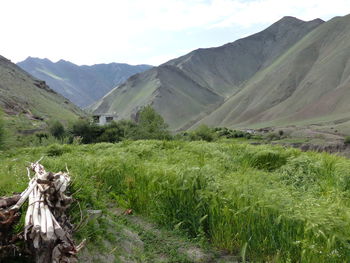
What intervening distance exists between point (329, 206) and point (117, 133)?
61.0 metres

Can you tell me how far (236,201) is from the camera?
20.8ft

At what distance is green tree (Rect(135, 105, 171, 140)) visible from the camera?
62000 millimetres

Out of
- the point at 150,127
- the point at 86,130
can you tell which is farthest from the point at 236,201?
the point at 86,130

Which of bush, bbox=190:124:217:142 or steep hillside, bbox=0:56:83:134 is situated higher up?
steep hillside, bbox=0:56:83:134

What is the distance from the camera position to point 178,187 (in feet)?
23.5

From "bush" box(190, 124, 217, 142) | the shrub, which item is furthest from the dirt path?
"bush" box(190, 124, 217, 142)

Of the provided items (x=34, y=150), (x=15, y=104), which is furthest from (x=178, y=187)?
(x=15, y=104)

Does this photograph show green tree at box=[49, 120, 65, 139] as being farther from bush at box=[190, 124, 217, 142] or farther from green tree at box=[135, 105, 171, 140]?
bush at box=[190, 124, 217, 142]

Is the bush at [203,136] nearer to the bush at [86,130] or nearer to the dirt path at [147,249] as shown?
the bush at [86,130]

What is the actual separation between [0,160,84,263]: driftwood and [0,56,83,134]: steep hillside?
84.9 m

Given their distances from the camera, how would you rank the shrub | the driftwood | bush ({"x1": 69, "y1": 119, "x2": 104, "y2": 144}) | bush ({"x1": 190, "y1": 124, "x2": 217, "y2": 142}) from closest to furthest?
1. the driftwood
2. the shrub
3. bush ({"x1": 190, "y1": 124, "x2": 217, "y2": 142})
4. bush ({"x1": 69, "y1": 119, "x2": 104, "y2": 144})

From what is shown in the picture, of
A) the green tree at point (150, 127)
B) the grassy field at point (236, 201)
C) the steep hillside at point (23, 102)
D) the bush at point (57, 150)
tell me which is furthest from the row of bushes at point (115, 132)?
the grassy field at point (236, 201)

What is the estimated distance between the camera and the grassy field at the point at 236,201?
5.19 meters

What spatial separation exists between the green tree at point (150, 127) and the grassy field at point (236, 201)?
45741mm
